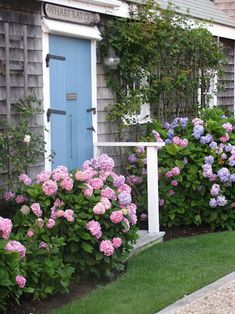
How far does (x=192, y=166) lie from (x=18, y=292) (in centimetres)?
432

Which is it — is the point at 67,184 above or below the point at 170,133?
below

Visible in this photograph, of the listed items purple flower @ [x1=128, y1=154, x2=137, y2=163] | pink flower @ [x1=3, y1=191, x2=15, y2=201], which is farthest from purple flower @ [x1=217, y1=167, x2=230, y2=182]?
pink flower @ [x1=3, y1=191, x2=15, y2=201]

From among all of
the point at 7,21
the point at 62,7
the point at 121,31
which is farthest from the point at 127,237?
the point at 121,31

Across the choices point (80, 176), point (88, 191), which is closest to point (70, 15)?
point (80, 176)

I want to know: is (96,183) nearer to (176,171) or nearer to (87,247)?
(87,247)

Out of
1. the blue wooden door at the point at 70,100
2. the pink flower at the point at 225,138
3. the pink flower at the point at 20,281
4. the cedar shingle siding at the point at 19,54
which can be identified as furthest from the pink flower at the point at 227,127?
the pink flower at the point at 20,281

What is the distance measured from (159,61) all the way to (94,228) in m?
4.83

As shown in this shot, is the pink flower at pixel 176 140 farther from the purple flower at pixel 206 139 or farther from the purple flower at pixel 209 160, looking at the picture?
the purple flower at pixel 209 160

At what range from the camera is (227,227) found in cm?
908

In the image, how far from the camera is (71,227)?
237 inches

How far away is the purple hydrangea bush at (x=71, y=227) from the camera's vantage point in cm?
567

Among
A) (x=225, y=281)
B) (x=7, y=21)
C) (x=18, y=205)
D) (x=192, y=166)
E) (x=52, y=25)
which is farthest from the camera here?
(x=192, y=166)

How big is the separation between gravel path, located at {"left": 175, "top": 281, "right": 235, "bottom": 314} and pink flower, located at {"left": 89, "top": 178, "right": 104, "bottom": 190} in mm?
1395

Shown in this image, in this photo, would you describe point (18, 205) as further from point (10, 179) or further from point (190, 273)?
point (190, 273)
